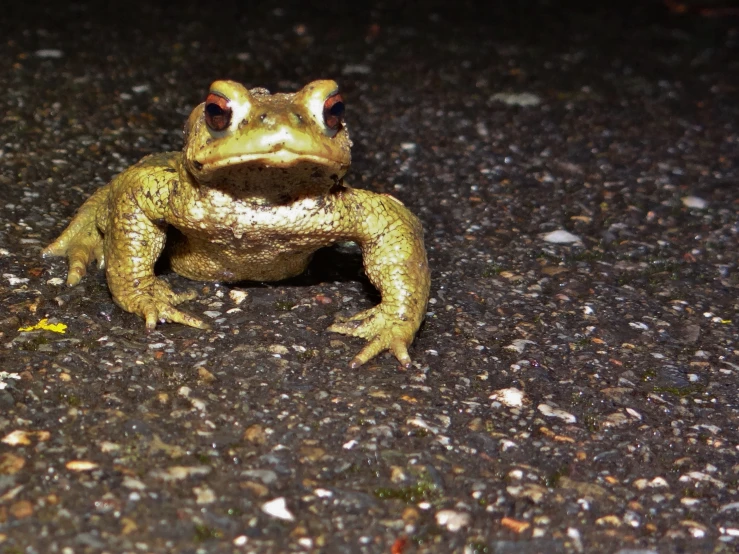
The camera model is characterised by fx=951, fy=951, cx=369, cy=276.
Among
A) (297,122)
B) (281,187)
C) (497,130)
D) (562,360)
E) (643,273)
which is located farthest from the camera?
(497,130)

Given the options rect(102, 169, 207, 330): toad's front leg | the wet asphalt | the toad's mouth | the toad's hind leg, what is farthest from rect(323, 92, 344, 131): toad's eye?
the toad's hind leg

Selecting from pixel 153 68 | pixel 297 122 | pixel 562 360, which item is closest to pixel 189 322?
pixel 297 122

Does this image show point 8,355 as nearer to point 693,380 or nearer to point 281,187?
point 281,187

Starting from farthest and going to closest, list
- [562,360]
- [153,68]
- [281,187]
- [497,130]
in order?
[153,68] → [497,130] → [562,360] → [281,187]

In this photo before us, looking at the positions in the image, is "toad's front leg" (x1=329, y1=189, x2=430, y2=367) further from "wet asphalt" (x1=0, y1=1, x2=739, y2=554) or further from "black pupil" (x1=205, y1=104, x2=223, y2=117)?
"black pupil" (x1=205, y1=104, x2=223, y2=117)

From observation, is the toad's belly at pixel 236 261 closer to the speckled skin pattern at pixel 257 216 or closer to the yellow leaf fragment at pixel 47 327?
the speckled skin pattern at pixel 257 216
